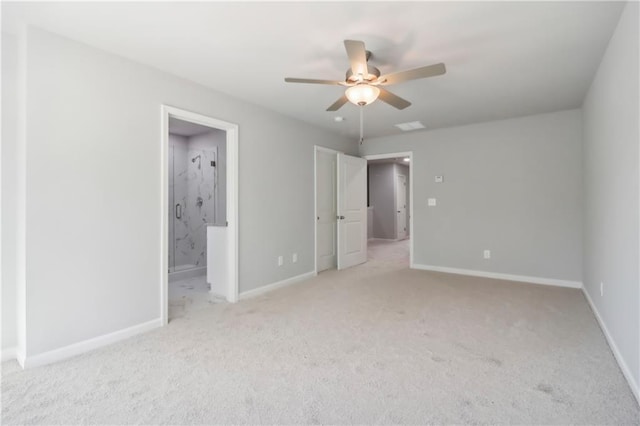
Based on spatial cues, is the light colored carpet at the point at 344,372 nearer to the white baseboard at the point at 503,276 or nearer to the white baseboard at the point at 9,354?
the white baseboard at the point at 9,354

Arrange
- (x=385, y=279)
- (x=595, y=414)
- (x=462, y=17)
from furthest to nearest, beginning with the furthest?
1. (x=385, y=279)
2. (x=462, y=17)
3. (x=595, y=414)

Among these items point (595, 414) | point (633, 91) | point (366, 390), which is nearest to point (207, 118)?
point (366, 390)

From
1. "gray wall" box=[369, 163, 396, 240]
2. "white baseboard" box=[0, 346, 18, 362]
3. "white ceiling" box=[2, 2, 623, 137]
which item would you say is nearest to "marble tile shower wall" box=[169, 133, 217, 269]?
"white ceiling" box=[2, 2, 623, 137]

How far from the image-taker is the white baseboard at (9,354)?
235 cm

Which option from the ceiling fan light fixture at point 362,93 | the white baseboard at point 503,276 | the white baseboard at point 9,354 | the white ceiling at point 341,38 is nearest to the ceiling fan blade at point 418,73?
the ceiling fan light fixture at point 362,93

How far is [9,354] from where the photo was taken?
238cm

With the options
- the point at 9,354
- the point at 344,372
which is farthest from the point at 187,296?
the point at 344,372

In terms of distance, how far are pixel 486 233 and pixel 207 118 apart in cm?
429

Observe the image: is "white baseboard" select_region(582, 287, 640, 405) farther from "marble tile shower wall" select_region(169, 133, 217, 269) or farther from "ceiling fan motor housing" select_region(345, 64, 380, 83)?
"marble tile shower wall" select_region(169, 133, 217, 269)

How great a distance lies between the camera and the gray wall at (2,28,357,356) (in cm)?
232

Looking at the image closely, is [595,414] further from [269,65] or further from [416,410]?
→ [269,65]

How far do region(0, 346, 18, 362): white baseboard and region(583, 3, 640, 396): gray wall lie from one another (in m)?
4.12

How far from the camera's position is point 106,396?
1.92 metres

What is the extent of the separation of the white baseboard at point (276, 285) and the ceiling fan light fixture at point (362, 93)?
2.60 metres
